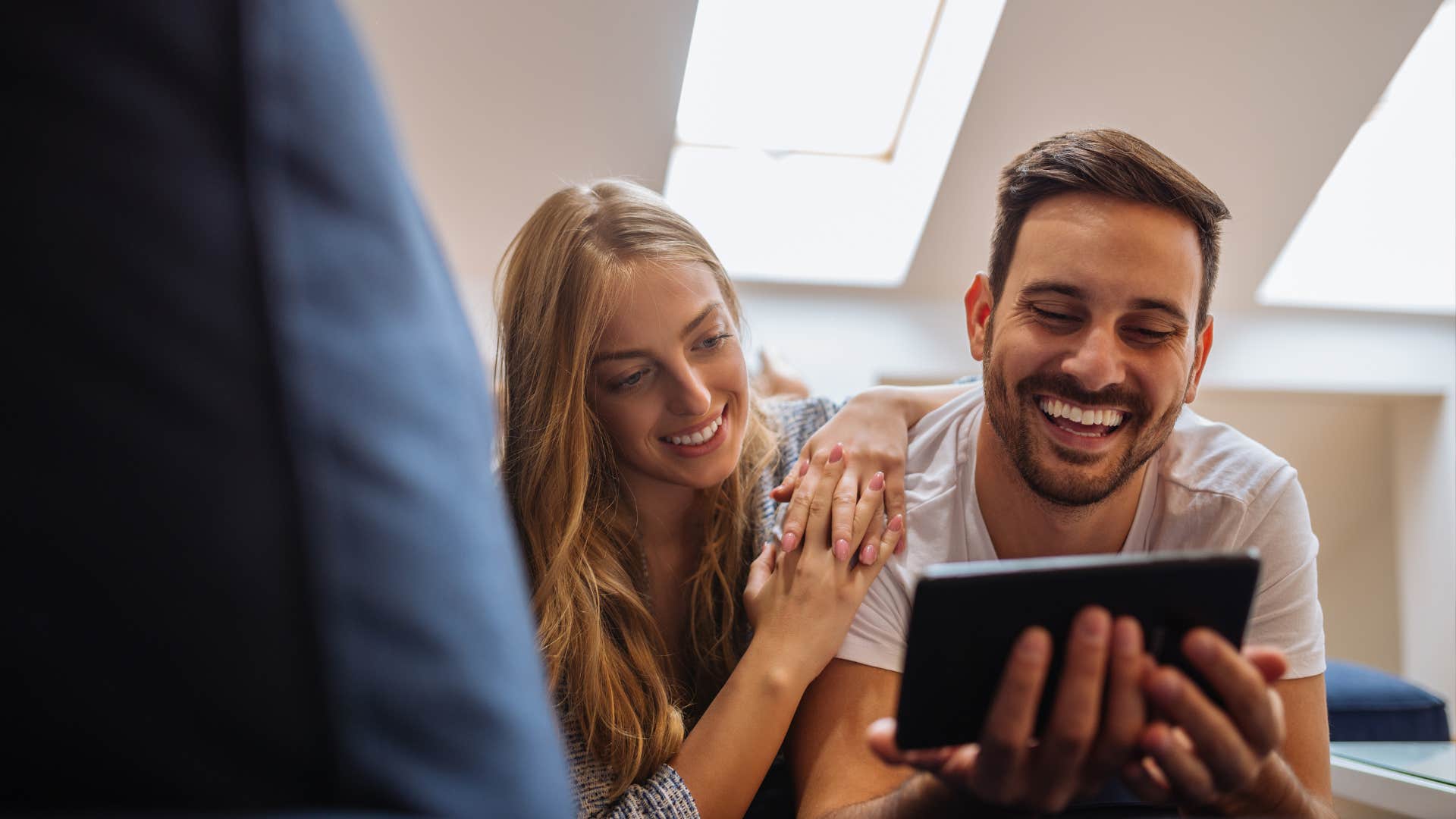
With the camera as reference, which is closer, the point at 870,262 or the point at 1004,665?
the point at 1004,665

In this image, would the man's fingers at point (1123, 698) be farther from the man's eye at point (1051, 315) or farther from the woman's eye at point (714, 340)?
the woman's eye at point (714, 340)

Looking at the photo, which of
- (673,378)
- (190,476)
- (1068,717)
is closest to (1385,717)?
(673,378)

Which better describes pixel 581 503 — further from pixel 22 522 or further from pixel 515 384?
pixel 22 522

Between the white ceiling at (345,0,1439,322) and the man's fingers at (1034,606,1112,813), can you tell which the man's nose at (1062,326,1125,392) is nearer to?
the man's fingers at (1034,606,1112,813)

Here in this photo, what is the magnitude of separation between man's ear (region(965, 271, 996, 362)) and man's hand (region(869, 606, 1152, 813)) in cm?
93

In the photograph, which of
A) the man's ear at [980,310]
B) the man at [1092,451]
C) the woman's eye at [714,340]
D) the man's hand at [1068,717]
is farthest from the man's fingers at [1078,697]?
the woman's eye at [714,340]

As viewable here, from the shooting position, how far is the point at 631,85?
310 centimetres

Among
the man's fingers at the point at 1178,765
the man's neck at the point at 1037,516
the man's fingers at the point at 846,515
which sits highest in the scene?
the man's fingers at the point at 1178,765

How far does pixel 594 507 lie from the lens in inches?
71.8

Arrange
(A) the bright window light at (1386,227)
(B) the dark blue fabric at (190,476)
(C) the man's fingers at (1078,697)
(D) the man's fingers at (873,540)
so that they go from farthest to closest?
(A) the bright window light at (1386,227) < (D) the man's fingers at (873,540) < (C) the man's fingers at (1078,697) < (B) the dark blue fabric at (190,476)

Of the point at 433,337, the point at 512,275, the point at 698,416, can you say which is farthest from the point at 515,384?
the point at 433,337

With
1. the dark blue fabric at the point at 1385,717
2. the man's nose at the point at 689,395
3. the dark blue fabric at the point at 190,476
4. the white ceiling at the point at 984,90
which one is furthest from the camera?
the white ceiling at the point at 984,90

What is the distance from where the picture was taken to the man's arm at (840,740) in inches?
55.6

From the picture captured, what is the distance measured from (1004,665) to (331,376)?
619mm
